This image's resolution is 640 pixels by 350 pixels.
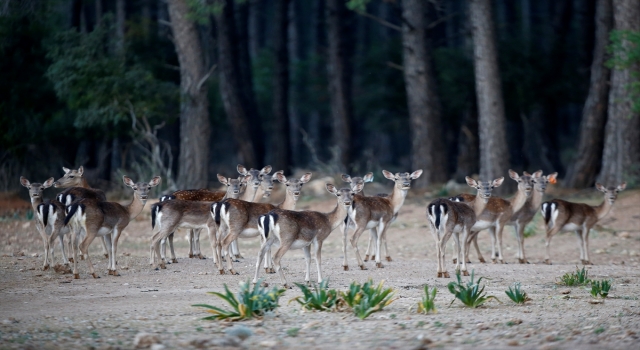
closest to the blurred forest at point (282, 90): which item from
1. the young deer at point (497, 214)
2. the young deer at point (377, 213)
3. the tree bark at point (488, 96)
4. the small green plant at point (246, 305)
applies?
the tree bark at point (488, 96)

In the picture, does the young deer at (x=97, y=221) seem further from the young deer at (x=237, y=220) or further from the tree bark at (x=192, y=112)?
the tree bark at (x=192, y=112)

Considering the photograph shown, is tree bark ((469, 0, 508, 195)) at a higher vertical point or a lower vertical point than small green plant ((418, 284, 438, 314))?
higher

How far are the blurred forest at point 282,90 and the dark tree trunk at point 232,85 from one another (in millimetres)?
48

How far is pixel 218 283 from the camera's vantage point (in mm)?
12555

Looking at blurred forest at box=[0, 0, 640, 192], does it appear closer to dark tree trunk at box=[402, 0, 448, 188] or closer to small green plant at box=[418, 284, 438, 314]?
dark tree trunk at box=[402, 0, 448, 188]

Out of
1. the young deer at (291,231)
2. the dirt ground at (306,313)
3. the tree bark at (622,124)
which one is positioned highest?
the tree bark at (622,124)

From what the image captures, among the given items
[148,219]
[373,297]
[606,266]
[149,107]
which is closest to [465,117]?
[149,107]

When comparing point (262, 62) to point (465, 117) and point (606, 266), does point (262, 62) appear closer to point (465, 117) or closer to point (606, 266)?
point (465, 117)

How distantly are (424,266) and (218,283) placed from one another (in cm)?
415

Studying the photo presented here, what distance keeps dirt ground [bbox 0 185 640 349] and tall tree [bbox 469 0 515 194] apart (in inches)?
300

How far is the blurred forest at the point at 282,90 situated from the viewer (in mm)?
25062

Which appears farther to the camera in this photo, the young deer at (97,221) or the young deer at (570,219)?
the young deer at (570,219)

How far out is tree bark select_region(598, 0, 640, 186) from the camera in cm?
2303

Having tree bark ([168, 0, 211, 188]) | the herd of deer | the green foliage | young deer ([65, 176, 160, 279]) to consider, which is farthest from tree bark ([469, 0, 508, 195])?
young deer ([65, 176, 160, 279])
